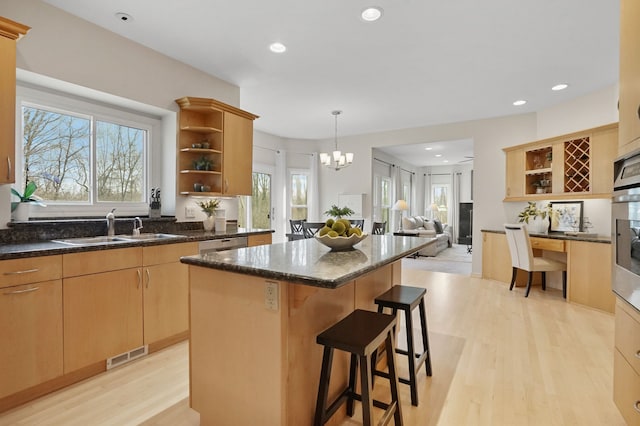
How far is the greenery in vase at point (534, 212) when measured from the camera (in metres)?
4.70

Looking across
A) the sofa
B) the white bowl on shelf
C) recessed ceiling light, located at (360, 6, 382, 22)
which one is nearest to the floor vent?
the white bowl on shelf

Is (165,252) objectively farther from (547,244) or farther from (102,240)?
(547,244)

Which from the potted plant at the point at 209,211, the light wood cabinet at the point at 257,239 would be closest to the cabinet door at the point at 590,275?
the light wood cabinet at the point at 257,239

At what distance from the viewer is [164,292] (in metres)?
2.62

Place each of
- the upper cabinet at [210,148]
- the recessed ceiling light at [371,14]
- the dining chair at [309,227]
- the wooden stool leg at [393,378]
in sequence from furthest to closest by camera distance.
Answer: the dining chair at [309,227] < the upper cabinet at [210,148] < the recessed ceiling light at [371,14] < the wooden stool leg at [393,378]

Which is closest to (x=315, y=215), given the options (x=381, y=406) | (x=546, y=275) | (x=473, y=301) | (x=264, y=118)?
(x=264, y=118)

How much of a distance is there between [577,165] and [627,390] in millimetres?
3640

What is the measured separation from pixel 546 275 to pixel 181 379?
5.02 metres

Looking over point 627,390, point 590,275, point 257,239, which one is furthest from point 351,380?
point 590,275

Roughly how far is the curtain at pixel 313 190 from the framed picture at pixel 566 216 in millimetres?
4134

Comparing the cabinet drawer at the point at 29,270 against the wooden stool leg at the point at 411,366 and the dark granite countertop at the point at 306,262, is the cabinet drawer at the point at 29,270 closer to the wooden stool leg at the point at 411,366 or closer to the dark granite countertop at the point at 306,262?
the dark granite countertop at the point at 306,262

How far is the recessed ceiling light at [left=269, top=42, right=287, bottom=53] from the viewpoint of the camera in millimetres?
2985

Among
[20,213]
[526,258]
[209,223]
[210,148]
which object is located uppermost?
[210,148]

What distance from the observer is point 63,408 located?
6.27 ft
